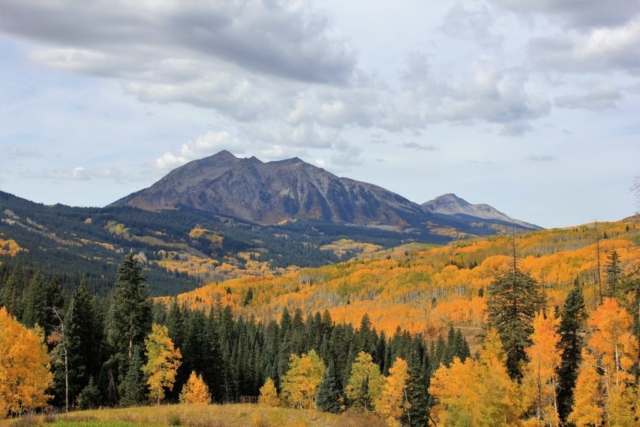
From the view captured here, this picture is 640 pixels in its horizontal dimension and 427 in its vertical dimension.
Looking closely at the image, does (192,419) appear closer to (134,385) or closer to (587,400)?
(134,385)

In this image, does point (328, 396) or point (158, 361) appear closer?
point (158, 361)

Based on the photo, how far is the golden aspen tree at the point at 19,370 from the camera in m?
41.4

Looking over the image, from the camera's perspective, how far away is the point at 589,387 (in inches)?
1757

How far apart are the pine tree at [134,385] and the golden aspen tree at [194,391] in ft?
18.4

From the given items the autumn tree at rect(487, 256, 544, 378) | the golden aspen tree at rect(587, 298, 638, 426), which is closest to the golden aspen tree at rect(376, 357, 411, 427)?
the autumn tree at rect(487, 256, 544, 378)

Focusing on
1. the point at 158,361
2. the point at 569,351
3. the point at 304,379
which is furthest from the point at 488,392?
the point at 304,379

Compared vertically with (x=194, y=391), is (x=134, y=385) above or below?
above

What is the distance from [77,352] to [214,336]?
2152 cm

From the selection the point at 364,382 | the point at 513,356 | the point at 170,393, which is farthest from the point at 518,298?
the point at 364,382

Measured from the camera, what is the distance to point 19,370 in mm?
41750

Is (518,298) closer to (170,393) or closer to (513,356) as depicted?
(513,356)

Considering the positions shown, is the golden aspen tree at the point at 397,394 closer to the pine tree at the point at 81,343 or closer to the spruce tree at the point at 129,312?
the spruce tree at the point at 129,312

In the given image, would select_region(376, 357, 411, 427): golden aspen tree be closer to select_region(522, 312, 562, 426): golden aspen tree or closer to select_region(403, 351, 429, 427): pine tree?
select_region(403, 351, 429, 427): pine tree

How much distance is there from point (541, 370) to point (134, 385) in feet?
122
